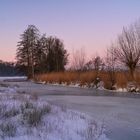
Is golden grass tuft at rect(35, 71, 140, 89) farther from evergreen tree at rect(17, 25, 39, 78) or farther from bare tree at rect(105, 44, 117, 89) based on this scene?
evergreen tree at rect(17, 25, 39, 78)

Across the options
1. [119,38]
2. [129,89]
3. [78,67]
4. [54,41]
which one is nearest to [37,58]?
[54,41]

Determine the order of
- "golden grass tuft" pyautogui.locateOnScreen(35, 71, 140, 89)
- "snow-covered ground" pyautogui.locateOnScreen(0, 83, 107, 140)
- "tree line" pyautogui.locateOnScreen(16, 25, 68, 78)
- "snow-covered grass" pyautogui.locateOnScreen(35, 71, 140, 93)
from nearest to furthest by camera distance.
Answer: "snow-covered ground" pyautogui.locateOnScreen(0, 83, 107, 140) → "snow-covered grass" pyautogui.locateOnScreen(35, 71, 140, 93) → "golden grass tuft" pyautogui.locateOnScreen(35, 71, 140, 89) → "tree line" pyautogui.locateOnScreen(16, 25, 68, 78)

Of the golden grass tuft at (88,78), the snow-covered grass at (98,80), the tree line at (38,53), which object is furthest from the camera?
the tree line at (38,53)

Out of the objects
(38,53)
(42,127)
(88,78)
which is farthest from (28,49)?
(42,127)

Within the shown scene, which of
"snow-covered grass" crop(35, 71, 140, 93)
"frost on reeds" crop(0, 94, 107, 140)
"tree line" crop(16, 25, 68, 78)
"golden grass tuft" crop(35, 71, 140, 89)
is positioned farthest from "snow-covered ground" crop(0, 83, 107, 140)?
"tree line" crop(16, 25, 68, 78)

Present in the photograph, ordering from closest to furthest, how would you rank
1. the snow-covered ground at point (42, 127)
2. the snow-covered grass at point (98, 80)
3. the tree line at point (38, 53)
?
the snow-covered ground at point (42, 127) → the snow-covered grass at point (98, 80) → the tree line at point (38, 53)

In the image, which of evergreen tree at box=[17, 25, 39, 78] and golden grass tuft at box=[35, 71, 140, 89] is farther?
evergreen tree at box=[17, 25, 39, 78]

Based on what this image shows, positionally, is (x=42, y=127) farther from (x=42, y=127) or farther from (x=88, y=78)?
(x=88, y=78)

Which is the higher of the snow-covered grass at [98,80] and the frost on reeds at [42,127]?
the snow-covered grass at [98,80]

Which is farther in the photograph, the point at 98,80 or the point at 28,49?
the point at 28,49

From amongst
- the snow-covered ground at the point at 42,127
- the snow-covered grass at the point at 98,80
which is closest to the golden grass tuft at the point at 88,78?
the snow-covered grass at the point at 98,80

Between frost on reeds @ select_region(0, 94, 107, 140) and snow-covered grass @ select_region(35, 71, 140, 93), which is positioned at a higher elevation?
snow-covered grass @ select_region(35, 71, 140, 93)

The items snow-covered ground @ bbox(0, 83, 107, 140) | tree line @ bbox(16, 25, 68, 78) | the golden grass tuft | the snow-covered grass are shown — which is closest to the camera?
snow-covered ground @ bbox(0, 83, 107, 140)

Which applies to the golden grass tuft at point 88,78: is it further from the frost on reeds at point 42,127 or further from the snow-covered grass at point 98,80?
the frost on reeds at point 42,127
